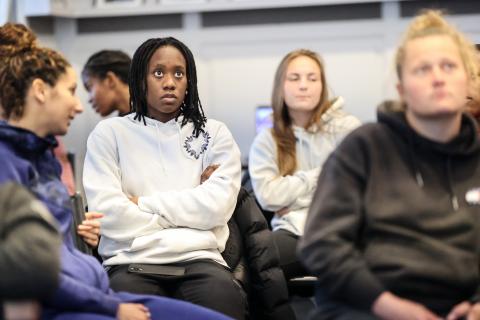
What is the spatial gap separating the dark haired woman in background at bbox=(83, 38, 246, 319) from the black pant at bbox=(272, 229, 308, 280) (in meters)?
0.49

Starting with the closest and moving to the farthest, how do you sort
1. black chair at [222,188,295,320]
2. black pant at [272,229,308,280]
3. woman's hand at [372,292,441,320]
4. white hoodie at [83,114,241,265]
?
woman's hand at [372,292,441,320] < white hoodie at [83,114,241,265] < black chair at [222,188,295,320] < black pant at [272,229,308,280]

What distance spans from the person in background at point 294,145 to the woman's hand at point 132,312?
111 cm

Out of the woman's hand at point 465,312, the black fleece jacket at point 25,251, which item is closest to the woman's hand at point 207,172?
the woman's hand at point 465,312

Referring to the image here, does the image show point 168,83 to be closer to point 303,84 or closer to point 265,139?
point 265,139

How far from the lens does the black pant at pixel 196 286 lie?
2338 millimetres

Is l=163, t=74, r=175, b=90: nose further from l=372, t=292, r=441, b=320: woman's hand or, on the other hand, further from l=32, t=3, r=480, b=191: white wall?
l=32, t=3, r=480, b=191: white wall

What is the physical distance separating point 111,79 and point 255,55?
4.27 feet

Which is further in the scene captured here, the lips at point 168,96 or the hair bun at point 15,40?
the lips at point 168,96

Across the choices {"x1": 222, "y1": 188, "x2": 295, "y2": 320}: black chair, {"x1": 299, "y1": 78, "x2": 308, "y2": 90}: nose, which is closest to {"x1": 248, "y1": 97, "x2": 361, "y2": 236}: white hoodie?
{"x1": 299, "y1": 78, "x2": 308, "y2": 90}: nose

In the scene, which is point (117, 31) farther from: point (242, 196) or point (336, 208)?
point (336, 208)

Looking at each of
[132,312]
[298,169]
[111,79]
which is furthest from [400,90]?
[111,79]

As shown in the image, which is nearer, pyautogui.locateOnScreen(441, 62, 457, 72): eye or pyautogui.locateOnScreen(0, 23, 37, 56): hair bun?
pyautogui.locateOnScreen(441, 62, 457, 72): eye

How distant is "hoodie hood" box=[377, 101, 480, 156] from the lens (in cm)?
178

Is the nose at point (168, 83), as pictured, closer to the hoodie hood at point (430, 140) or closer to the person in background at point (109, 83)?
the hoodie hood at point (430, 140)
